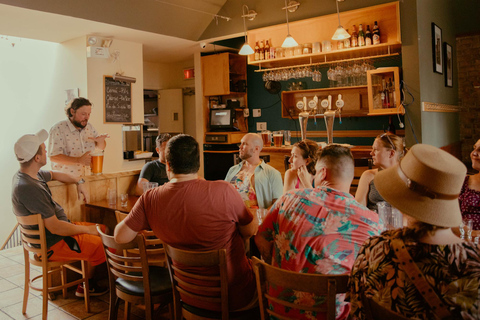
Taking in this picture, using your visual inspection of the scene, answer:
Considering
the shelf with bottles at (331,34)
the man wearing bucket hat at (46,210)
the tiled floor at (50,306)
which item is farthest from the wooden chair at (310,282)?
the shelf with bottles at (331,34)

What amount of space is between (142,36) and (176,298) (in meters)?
5.22

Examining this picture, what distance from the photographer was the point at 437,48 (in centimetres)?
589

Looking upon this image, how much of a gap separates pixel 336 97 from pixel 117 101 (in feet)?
12.2

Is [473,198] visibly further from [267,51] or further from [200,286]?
[267,51]

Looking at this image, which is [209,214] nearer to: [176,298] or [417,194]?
[176,298]

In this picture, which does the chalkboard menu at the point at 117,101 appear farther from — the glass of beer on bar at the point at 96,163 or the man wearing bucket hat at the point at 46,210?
the man wearing bucket hat at the point at 46,210

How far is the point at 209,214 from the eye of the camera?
2.12m

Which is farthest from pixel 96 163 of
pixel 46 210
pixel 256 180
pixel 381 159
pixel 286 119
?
pixel 286 119

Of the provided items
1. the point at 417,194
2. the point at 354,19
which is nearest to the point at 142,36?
the point at 354,19

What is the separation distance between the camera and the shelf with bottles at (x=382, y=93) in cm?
536

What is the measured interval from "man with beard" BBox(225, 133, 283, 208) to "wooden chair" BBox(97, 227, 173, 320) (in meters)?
1.09

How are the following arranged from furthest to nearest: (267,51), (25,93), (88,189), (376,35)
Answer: (25,93), (267,51), (376,35), (88,189)

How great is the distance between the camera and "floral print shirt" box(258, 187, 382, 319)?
71.1 inches

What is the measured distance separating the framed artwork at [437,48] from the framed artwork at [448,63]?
0.32m
